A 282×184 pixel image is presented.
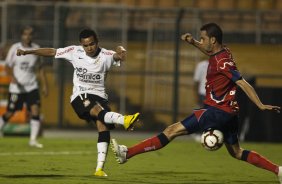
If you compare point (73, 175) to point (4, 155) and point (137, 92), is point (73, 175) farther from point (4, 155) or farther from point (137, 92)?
point (137, 92)

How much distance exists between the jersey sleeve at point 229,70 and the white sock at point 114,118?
1.69m

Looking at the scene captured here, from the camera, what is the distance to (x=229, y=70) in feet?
39.9

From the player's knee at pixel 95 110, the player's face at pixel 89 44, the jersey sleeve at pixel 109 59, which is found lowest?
the player's knee at pixel 95 110

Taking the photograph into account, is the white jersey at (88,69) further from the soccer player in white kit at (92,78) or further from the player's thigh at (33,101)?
the player's thigh at (33,101)

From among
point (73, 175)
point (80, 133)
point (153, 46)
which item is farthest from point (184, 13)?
point (73, 175)

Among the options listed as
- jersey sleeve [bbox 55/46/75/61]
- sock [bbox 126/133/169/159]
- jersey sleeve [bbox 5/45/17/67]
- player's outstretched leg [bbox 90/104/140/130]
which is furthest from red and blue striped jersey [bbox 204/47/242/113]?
jersey sleeve [bbox 5/45/17/67]

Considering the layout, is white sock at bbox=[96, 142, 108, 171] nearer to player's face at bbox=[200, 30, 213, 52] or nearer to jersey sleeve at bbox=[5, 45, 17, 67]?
player's face at bbox=[200, 30, 213, 52]

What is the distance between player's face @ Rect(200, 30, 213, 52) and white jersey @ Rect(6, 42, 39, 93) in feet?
25.5

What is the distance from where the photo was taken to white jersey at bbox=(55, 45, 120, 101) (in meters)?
13.7

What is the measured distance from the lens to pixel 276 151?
2056cm

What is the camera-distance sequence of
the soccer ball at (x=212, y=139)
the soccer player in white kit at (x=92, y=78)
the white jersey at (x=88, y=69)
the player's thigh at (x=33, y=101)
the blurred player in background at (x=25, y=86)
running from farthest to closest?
the blurred player in background at (x=25, y=86), the player's thigh at (x=33, y=101), the white jersey at (x=88, y=69), the soccer player in white kit at (x=92, y=78), the soccer ball at (x=212, y=139)

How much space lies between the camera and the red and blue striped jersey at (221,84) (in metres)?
12.2

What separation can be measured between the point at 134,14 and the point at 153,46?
1.12 meters

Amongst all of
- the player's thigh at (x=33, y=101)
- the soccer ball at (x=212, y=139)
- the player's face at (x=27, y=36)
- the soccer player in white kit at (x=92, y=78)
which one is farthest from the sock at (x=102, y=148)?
the player's thigh at (x=33, y=101)
